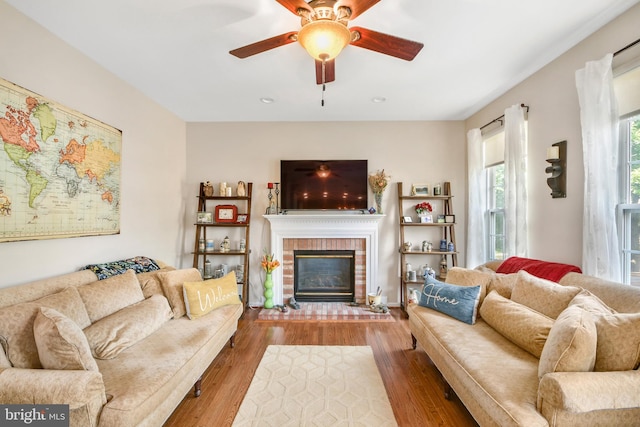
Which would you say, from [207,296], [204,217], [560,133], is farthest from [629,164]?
[204,217]

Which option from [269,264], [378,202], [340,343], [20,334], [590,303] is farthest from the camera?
[378,202]

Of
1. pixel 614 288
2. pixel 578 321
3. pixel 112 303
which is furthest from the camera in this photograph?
pixel 112 303

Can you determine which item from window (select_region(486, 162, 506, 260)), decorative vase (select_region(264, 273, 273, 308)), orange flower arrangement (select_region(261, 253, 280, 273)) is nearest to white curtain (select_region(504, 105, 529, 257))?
window (select_region(486, 162, 506, 260))

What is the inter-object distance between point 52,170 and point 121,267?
3.20ft

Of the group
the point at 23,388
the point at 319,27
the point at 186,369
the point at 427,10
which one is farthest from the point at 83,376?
the point at 427,10

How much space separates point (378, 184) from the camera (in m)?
3.94

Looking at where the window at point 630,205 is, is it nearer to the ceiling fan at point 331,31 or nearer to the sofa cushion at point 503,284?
the sofa cushion at point 503,284

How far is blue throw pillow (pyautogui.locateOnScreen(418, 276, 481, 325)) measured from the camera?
2.32 meters

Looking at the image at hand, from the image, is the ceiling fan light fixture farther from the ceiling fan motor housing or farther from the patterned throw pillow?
the patterned throw pillow

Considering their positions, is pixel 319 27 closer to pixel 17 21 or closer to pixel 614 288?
pixel 17 21

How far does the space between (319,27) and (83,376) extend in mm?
2134

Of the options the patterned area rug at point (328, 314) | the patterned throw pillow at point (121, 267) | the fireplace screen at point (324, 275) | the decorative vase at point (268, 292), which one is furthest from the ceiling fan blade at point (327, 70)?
the patterned area rug at point (328, 314)

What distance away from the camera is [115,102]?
2750mm

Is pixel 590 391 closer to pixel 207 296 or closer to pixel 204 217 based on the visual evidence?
pixel 207 296
